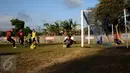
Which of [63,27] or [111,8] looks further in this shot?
[63,27]

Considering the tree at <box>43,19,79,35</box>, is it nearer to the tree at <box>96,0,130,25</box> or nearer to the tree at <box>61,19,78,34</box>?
the tree at <box>61,19,78,34</box>

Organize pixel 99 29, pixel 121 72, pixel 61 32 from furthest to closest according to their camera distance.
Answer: pixel 61 32
pixel 99 29
pixel 121 72

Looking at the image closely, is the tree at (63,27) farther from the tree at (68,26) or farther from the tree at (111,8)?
the tree at (111,8)

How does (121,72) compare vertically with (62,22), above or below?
below

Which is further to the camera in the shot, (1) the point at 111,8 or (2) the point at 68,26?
(2) the point at 68,26

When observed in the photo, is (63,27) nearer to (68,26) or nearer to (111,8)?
(68,26)

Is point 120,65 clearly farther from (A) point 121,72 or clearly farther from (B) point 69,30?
(B) point 69,30

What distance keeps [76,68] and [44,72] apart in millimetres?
1397

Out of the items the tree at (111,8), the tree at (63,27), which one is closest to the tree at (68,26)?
the tree at (63,27)

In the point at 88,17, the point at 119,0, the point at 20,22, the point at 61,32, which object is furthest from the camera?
the point at 20,22

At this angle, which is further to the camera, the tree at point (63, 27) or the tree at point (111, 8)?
the tree at point (63, 27)

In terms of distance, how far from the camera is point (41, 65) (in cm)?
1185

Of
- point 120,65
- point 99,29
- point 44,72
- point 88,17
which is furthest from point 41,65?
point 99,29

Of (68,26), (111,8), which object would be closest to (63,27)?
(68,26)
